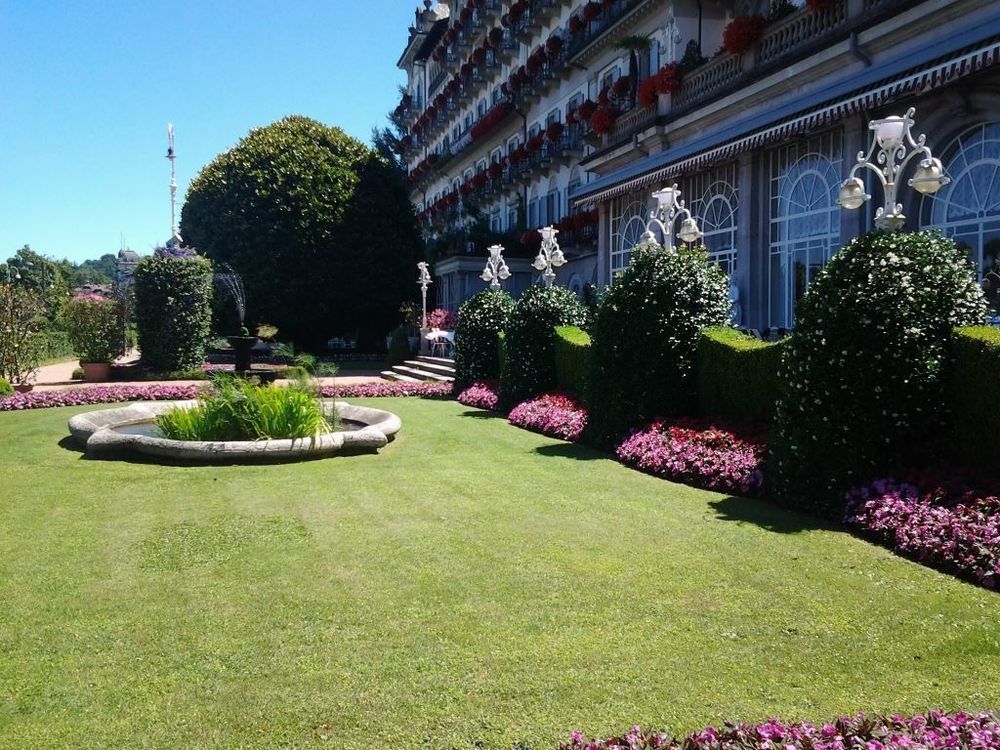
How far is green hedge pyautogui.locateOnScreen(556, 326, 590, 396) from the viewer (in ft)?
45.1

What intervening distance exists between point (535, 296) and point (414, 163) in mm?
39514

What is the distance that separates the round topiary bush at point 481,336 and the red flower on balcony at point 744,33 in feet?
22.7

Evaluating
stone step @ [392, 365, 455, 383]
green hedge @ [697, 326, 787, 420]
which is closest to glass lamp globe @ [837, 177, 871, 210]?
green hedge @ [697, 326, 787, 420]

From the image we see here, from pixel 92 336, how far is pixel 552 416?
17349mm

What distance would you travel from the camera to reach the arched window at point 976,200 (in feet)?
37.1

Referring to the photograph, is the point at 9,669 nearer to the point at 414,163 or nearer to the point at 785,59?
the point at 785,59

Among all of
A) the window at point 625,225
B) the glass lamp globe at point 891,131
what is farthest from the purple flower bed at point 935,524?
the window at point 625,225

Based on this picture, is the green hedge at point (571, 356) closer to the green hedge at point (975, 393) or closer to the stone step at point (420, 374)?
the green hedge at point (975, 393)

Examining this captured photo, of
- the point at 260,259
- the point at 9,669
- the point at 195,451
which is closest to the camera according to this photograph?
the point at 9,669

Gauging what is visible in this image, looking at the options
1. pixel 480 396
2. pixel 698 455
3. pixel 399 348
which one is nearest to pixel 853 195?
pixel 698 455

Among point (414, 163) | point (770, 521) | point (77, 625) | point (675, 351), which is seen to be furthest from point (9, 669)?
point (414, 163)

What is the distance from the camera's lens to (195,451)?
389 inches

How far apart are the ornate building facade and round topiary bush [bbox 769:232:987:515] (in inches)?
170

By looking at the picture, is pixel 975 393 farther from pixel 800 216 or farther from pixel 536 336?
pixel 536 336
